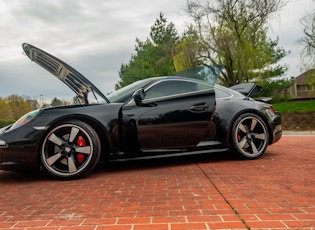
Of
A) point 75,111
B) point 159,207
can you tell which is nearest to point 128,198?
point 159,207

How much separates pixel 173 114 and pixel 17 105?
63.6 metres

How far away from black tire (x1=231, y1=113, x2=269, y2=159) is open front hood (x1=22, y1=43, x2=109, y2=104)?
1.94m

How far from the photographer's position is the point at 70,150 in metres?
3.44

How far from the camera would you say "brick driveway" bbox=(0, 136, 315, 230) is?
6.41 ft

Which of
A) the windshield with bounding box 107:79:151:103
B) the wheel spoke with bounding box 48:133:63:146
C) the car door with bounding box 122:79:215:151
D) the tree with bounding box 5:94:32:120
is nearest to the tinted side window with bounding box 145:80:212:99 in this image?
the car door with bounding box 122:79:215:151

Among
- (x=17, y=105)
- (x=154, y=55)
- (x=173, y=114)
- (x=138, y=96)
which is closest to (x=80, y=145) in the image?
(x=138, y=96)

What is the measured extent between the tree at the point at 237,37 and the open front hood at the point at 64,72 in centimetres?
1885

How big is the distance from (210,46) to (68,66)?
19.5 meters

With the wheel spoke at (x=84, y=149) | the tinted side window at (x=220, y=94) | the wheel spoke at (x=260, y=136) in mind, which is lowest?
the wheel spoke at (x=260, y=136)

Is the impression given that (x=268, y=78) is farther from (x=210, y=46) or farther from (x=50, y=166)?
(x=50, y=166)

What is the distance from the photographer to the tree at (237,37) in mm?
21375

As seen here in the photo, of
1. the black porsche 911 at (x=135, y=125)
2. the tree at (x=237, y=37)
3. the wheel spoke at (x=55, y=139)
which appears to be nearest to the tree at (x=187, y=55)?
the tree at (x=237, y=37)

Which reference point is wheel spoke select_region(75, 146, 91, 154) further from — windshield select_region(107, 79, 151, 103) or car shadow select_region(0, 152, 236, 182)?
windshield select_region(107, 79, 151, 103)

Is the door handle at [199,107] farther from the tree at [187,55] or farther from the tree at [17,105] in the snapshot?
the tree at [17,105]
